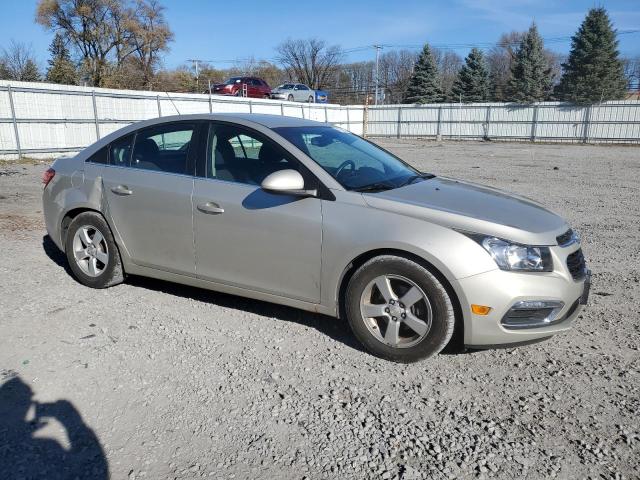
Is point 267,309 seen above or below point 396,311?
below

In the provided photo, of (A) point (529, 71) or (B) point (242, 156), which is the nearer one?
(B) point (242, 156)

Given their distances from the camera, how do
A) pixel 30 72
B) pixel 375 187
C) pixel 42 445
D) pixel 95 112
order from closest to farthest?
pixel 42 445 → pixel 375 187 → pixel 95 112 → pixel 30 72

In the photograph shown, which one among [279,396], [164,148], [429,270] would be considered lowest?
[279,396]

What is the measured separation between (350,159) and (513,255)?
1601 mm

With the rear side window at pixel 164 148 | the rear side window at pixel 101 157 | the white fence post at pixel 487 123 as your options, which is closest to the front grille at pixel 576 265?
the rear side window at pixel 164 148

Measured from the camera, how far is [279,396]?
3.14 m

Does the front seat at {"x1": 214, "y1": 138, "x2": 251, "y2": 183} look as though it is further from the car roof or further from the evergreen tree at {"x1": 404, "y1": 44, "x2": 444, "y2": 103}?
the evergreen tree at {"x1": 404, "y1": 44, "x2": 444, "y2": 103}

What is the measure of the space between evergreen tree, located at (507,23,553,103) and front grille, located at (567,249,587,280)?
47.4 m

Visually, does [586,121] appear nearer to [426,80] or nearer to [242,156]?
[426,80]

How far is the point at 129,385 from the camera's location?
3.23 meters

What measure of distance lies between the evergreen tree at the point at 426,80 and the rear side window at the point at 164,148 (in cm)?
4892

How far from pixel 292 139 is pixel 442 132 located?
1392 inches

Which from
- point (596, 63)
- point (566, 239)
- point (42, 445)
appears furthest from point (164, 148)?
point (596, 63)

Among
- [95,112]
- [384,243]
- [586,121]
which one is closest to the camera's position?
[384,243]
